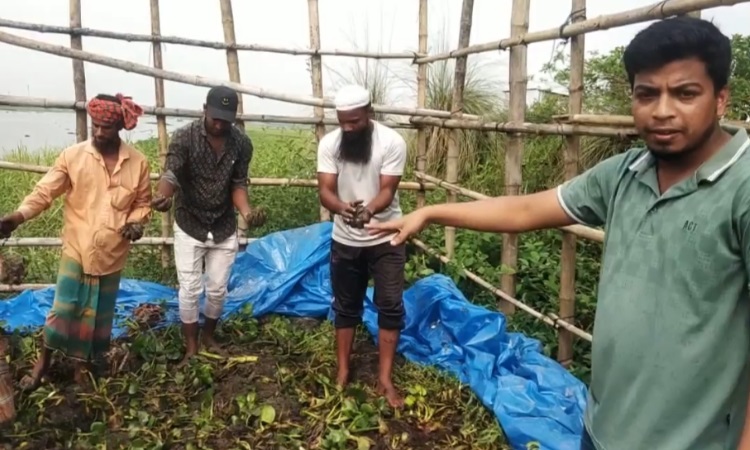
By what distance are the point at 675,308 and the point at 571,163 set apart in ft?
7.07

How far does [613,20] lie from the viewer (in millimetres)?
2889

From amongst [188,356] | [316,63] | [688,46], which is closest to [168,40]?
[316,63]

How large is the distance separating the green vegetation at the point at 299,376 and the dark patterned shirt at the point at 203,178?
797mm

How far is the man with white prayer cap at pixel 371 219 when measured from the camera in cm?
338

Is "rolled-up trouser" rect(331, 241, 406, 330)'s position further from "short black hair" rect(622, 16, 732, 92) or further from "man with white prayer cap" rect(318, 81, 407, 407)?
"short black hair" rect(622, 16, 732, 92)

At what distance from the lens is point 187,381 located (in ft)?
11.5

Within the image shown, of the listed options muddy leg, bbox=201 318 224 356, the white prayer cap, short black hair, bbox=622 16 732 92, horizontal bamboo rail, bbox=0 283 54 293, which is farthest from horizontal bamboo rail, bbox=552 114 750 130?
horizontal bamboo rail, bbox=0 283 54 293

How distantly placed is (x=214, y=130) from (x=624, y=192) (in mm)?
2574

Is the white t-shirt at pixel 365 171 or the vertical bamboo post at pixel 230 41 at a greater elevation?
the vertical bamboo post at pixel 230 41

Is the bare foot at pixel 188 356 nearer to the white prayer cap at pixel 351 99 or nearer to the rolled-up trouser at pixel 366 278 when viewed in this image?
the rolled-up trouser at pixel 366 278

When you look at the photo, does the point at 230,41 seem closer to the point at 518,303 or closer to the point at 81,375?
the point at 81,375

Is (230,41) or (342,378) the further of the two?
(230,41)

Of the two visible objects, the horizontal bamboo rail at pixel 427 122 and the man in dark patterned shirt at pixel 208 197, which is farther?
the man in dark patterned shirt at pixel 208 197

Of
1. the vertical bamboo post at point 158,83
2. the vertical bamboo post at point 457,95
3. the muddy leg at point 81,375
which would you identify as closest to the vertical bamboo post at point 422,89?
the vertical bamboo post at point 457,95
